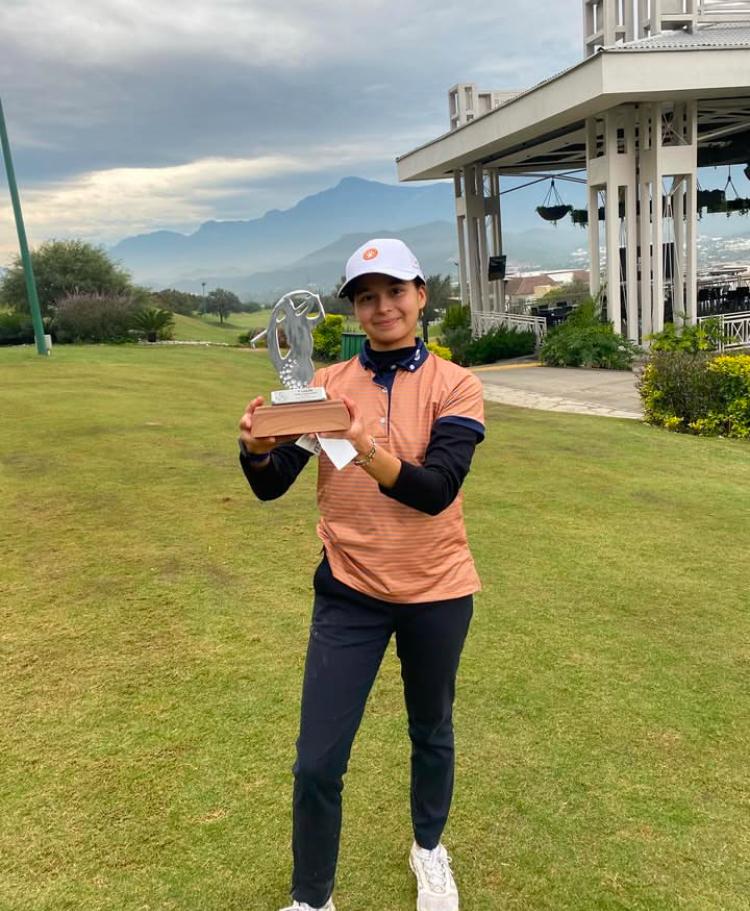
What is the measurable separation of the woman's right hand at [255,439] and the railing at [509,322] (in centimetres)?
1903

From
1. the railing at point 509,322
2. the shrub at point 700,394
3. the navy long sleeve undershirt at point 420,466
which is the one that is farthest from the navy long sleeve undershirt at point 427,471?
the railing at point 509,322

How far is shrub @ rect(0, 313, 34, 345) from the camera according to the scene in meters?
27.4

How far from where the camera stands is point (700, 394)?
31.2 feet

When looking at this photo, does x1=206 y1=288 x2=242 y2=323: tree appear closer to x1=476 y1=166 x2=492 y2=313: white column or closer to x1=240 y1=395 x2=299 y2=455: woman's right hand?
x1=476 y1=166 x2=492 y2=313: white column

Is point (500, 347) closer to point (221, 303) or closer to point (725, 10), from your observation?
point (725, 10)

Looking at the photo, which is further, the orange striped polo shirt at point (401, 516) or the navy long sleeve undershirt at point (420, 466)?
the orange striped polo shirt at point (401, 516)

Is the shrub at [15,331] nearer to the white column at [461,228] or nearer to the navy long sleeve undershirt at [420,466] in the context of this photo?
the white column at [461,228]

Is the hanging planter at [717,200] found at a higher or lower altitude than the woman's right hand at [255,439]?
higher

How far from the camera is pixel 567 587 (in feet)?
14.9

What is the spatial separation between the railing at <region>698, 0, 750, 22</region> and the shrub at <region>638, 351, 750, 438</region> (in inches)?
471

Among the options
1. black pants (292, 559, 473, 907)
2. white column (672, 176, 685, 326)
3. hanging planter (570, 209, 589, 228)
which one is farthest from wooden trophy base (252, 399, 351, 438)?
hanging planter (570, 209, 589, 228)

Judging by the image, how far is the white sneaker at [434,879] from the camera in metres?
2.18

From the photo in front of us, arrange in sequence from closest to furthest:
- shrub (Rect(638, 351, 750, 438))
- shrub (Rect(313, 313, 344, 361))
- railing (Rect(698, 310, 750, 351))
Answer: shrub (Rect(638, 351, 750, 438))
railing (Rect(698, 310, 750, 351))
shrub (Rect(313, 313, 344, 361))

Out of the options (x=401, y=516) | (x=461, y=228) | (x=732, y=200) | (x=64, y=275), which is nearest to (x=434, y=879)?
(x=401, y=516)
